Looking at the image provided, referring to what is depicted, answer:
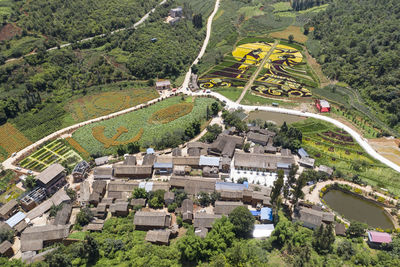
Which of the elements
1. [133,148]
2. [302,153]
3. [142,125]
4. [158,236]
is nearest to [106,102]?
[142,125]

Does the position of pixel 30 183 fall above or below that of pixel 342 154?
below

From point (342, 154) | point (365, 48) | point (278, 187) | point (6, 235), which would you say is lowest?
point (6, 235)

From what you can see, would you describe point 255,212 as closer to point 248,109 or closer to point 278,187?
point 278,187

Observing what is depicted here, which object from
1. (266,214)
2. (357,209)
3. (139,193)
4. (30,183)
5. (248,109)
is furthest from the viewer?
(248,109)

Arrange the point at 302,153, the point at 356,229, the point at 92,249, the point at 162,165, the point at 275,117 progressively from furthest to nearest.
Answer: the point at 275,117 < the point at 302,153 < the point at 162,165 < the point at 356,229 < the point at 92,249

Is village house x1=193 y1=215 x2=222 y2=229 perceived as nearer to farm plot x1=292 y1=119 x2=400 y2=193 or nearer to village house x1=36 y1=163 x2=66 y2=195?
farm plot x1=292 y1=119 x2=400 y2=193

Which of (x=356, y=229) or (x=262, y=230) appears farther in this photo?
(x=262, y=230)

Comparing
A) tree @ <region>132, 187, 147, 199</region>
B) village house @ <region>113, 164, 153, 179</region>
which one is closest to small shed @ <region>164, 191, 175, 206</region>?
tree @ <region>132, 187, 147, 199</region>

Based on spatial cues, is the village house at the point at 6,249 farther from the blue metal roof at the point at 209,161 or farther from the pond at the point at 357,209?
the pond at the point at 357,209

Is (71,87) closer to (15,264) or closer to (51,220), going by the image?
(51,220)
